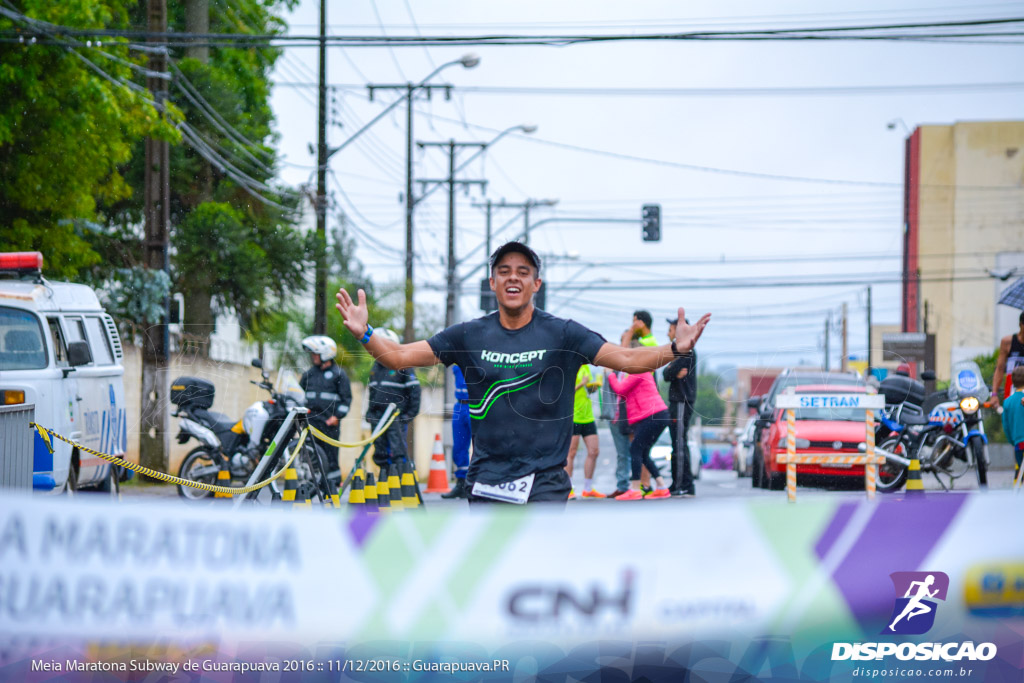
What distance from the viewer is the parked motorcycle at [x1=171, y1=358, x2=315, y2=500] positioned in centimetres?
1020

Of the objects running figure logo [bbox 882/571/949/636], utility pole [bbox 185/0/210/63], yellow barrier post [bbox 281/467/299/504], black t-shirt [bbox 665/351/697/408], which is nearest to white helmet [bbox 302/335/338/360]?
yellow barrier post [bbox 281/467/299/504]

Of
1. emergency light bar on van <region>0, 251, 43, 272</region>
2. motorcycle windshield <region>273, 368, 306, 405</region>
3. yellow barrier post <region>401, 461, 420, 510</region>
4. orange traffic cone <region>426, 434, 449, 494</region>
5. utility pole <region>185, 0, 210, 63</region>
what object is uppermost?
utility pole <region>185, 0, 210, 63</region>

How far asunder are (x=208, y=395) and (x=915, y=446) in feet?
23.6

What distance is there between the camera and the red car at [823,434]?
12.2 m

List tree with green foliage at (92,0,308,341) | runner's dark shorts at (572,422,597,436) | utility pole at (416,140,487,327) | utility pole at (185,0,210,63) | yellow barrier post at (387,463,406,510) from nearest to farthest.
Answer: yellow barrier post at (387,463,406,510)
runner's dark shorts at (572,422,597,436)
tree with green foliage at (92,0,308,341)
utility pole at (185,0,210,63)
utility pole at (416,140,487,327)

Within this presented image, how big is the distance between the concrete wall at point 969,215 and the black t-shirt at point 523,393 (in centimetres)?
5485

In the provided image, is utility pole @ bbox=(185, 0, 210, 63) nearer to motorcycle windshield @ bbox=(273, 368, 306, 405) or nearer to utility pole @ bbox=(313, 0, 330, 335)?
utility pole @ bbox=(313, 0, 330, 335)

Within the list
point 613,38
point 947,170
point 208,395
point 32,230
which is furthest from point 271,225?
point 947,170

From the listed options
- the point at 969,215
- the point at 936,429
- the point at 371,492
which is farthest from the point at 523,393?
the point at 969,215

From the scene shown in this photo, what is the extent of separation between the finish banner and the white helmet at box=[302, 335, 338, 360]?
6.47m

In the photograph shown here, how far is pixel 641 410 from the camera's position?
11.2 metres

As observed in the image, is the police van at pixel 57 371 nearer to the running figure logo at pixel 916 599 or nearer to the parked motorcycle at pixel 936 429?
the running figure logo at pixel 916 599

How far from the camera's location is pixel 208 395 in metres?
10.1

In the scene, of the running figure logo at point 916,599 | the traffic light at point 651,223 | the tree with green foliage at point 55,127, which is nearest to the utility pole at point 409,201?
the traffic light at point 651,223
